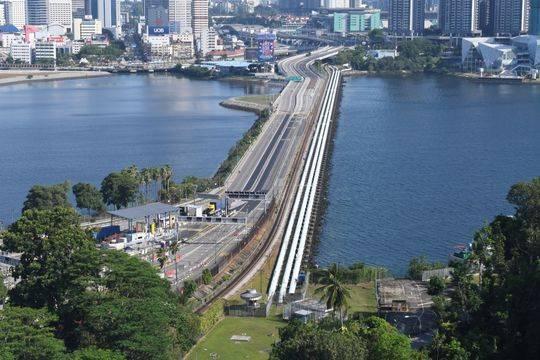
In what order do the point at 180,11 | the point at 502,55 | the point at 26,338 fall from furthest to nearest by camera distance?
the point at 180,11, the point at 502,55, the point at 26,338

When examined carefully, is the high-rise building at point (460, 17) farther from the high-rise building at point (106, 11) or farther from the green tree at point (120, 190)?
the green tree at point (120, 190)

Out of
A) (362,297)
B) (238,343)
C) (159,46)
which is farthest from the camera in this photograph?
(159,46)

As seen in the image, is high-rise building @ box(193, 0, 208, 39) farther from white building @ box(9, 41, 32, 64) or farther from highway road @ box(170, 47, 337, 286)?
highway road @ box(170, 47, 337, 286)

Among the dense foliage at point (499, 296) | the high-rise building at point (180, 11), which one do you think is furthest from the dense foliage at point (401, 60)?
the dense foliage at point (499, 296)

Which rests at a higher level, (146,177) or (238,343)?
(146,177)

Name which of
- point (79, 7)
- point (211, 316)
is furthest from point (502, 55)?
point (79, 7)

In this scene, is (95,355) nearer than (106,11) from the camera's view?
Yes

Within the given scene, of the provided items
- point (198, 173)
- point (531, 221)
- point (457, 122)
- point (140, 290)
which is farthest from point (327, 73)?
point (140, 290)

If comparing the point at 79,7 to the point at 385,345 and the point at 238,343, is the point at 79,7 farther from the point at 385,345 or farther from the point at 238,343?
the point at 385,345
